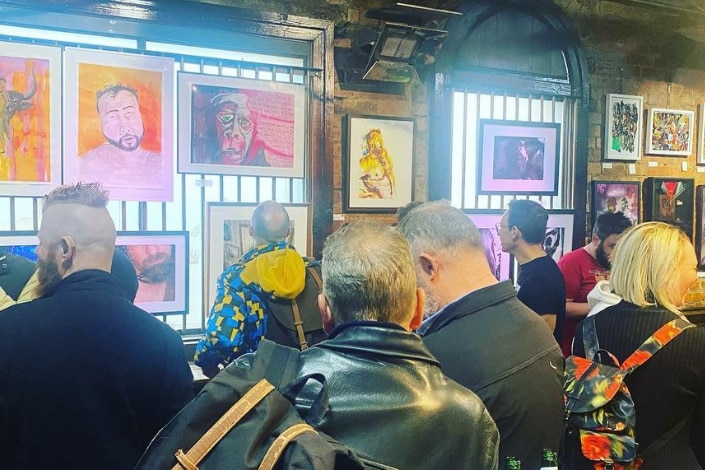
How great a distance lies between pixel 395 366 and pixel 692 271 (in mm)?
1379

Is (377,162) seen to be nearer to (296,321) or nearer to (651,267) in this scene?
(296,321)

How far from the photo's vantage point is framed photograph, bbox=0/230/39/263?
3100mm

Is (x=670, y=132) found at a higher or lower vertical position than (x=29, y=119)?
higher

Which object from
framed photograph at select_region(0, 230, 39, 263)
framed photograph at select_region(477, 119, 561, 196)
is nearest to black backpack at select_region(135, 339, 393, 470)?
framed photograph at select_region(0, 230, 39, 263)

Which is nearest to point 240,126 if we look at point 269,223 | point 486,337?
point 269,223

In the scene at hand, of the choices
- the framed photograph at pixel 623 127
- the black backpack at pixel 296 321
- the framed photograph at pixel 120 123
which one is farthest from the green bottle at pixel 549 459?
the framed photograph at pixel 623 127

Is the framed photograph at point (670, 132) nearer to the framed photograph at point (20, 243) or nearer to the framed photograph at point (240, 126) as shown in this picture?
the framed photograph at point (240, 126)

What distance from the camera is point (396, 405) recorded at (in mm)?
1129

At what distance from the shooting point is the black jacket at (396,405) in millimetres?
1112

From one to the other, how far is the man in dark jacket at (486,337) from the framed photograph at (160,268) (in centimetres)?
197

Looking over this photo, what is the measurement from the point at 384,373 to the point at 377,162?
2987 millimetres

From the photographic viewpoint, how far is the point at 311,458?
94 centimetres

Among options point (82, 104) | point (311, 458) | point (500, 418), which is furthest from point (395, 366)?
point (82, 104)

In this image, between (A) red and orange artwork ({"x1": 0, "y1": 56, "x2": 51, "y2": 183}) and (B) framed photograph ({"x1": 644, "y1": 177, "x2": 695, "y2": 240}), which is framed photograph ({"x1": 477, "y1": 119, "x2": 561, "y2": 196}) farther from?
(A) red and orange artwork ({"x1": 0, "y1": 56, "x2": 51, "y2": 183})
